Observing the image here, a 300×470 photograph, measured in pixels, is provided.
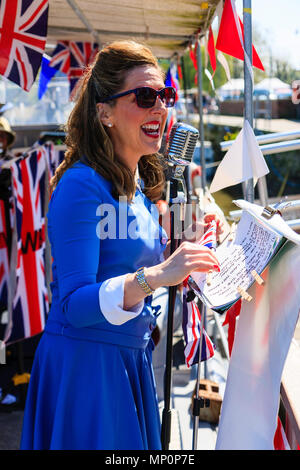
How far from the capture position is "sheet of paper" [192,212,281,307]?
4.47ft

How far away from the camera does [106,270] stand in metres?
1.54

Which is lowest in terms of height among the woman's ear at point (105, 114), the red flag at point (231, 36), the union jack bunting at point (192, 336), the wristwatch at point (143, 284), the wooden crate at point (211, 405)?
the wooden crate at point (211, 405)

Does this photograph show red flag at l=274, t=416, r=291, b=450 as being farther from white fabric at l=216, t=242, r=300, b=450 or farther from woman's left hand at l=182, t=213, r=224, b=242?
woman's left hand at l=182, t=213, r=224, b=242

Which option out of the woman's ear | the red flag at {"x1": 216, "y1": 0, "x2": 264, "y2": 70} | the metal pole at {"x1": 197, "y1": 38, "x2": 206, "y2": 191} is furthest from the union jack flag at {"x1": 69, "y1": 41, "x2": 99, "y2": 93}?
the woman's ear

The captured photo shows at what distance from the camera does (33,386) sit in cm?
173

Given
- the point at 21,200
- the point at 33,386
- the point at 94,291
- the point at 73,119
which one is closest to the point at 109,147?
the point at 73,119

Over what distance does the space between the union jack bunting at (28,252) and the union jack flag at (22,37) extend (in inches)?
52.2

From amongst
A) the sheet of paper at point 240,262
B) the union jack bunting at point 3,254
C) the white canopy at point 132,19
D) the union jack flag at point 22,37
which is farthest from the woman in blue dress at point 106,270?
the union jack bunting at point 3,254

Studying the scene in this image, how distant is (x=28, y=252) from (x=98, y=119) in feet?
7.69

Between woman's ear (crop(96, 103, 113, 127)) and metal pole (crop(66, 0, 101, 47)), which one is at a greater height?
metal pole (crop(66, 0, 101, 47))

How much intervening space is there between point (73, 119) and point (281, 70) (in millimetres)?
13906

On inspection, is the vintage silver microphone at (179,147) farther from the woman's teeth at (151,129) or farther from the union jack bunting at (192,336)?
the union jack bunting at (192,336)

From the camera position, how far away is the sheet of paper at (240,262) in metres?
1.36
